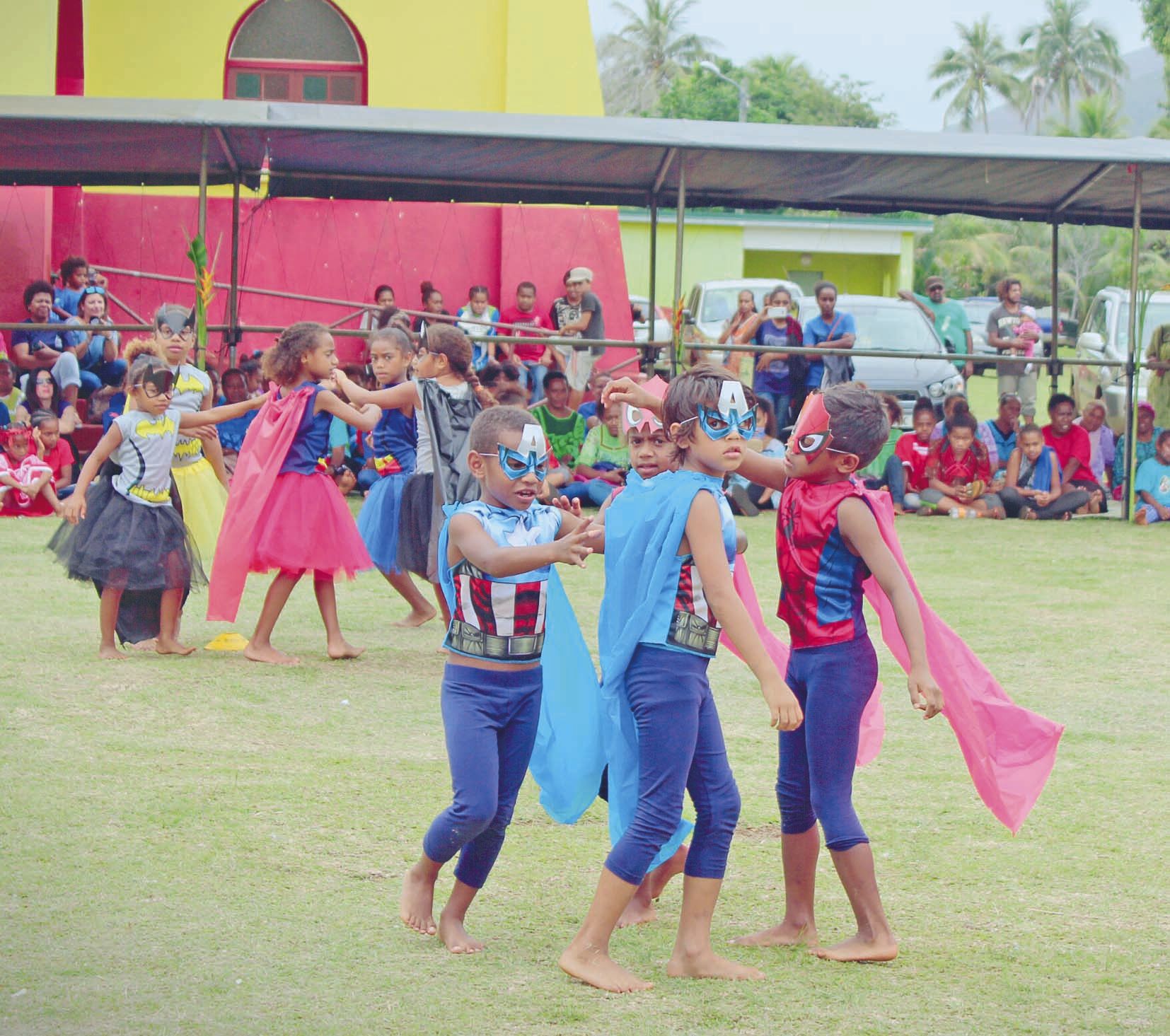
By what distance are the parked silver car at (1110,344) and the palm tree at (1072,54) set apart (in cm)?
6431

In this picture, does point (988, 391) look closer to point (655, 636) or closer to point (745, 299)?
point (745, 299)

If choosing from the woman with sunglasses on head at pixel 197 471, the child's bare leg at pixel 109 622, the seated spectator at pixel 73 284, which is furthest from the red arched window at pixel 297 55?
the child's bare leg at pixel 109 622

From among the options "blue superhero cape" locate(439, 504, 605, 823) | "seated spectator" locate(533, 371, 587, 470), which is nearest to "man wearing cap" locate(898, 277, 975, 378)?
"seated spectator" locate(533, 371, 587, 470)

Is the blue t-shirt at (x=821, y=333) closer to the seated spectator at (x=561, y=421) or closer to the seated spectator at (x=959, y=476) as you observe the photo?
the seated spectator at (x=959, y=476)

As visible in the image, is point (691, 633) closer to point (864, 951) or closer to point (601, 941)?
point (601, 941)

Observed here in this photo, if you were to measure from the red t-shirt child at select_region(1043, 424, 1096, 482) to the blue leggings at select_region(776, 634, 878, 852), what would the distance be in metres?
11.3

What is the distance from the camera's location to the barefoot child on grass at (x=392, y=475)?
25.1 feet

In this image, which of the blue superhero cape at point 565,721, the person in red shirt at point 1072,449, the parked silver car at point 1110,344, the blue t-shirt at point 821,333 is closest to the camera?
the blue superhero cape at point 565,721

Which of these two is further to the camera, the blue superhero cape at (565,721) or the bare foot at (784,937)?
the blue superhero cape at (565,721)

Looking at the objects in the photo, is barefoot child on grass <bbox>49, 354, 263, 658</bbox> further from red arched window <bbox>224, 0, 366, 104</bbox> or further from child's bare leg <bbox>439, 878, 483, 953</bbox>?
red arched window <bbox>224, 0, 366, 104</bbox>

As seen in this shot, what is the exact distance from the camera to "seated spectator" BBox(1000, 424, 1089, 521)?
14.4 metres

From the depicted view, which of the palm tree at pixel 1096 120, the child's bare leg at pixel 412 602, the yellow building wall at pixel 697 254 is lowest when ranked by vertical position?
the child's bare leg at pixel 412 602

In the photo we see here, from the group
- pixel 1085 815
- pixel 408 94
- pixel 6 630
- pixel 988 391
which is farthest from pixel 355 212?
pixel 988 391

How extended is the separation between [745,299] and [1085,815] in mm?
12602
